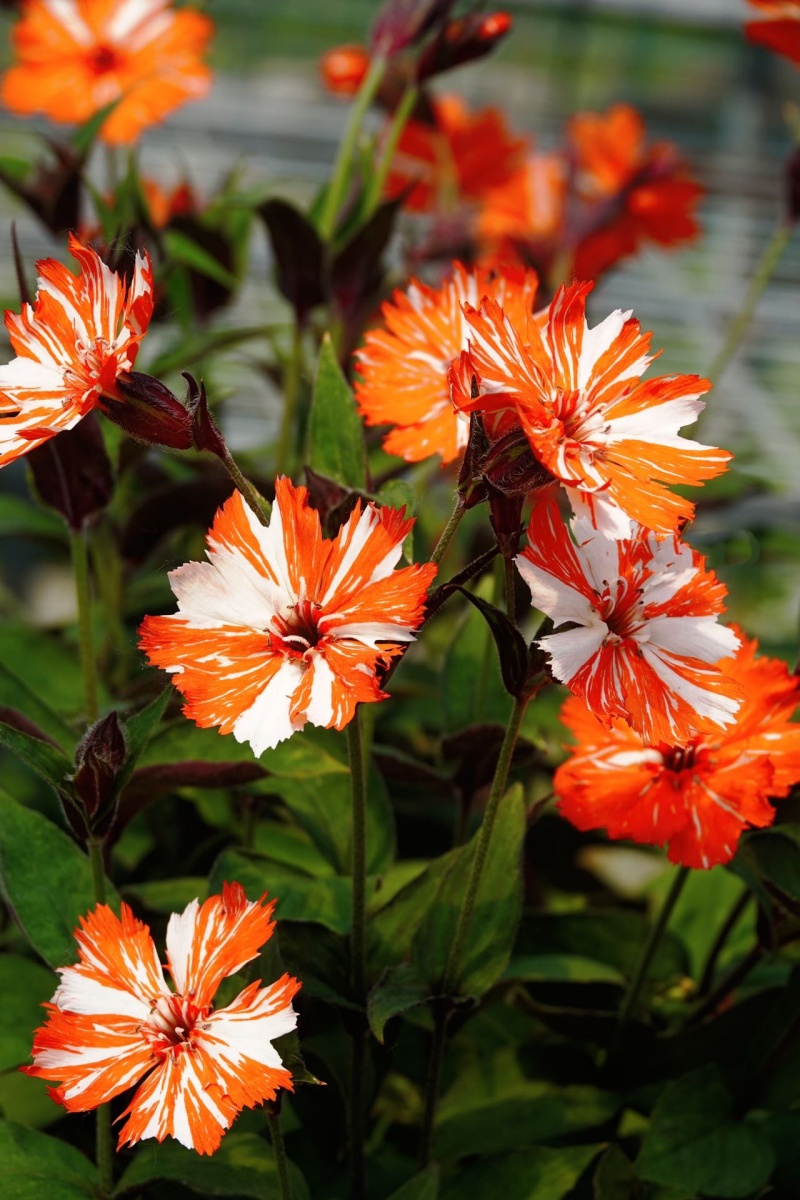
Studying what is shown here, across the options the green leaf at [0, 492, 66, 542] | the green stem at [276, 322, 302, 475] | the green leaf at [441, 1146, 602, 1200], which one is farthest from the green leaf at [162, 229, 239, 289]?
the green leaf at [441, 1146, 602, 1200]

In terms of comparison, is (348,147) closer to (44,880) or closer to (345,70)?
(345,70)

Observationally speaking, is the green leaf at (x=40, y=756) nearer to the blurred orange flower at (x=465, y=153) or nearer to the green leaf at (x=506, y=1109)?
the green leaf at (x=506, y=1109)

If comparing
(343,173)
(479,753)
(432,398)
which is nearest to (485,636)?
(479,753)

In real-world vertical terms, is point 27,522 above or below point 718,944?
above

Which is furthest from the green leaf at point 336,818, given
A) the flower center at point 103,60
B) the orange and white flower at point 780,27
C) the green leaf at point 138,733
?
the flower center at point 103,60

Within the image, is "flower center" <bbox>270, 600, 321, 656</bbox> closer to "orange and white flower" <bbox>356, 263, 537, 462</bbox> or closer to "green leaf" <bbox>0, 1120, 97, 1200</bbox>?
"orange and white flower" <bbox>356, 263, 537, 462</bbox>

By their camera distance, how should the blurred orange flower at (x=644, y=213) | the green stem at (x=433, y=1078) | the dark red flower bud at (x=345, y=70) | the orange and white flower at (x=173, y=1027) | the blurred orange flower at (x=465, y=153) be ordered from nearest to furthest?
the orange and white flower at (x=173, y=1027) < the green stem at (x=433, y=1078) < the dark red flower bud at (x=345, y=70) < the blurred orange flower at (x=644, y=213) < the blurred orange flower at (x=465, y=153)

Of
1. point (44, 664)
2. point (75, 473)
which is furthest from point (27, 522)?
point (75, 473)
